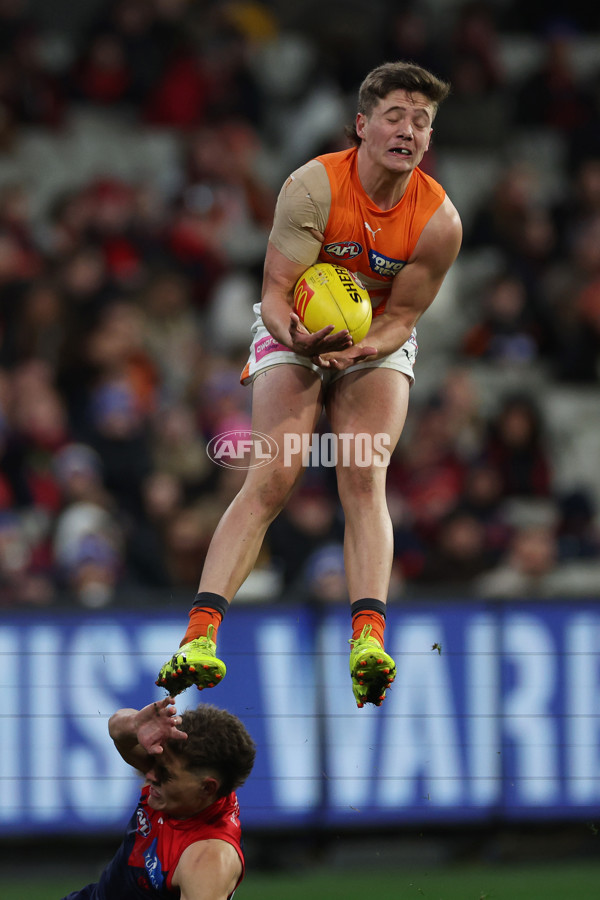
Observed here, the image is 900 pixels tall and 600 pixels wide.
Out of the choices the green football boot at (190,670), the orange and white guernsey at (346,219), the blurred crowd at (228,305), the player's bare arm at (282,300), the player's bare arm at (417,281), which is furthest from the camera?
the blurred crowd at (228,305)

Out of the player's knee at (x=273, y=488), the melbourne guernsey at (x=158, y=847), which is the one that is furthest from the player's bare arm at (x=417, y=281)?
the melbourne guernsey at (x=158, y=847)

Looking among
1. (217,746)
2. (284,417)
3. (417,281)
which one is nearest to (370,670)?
(217,746)

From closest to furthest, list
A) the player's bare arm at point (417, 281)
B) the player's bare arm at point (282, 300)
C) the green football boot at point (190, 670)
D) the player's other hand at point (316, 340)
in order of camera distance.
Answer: the green football boot at point (190, 670)
the player's other hand at point (316, 340)
the player's bare arm at point (282, 300)
the player's bare arm at point (417, 281)

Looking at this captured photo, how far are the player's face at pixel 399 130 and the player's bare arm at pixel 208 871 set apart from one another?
2.82 m

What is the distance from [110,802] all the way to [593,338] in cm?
611

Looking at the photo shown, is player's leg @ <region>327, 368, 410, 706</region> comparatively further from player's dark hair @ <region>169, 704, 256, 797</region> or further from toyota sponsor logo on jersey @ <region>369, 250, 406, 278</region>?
player's dark hair @ <region>169, 704, 256, 797</region>

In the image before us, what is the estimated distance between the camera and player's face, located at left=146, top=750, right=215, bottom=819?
5.91 meters

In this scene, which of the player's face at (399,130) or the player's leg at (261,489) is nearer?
the player's face at (399,130)

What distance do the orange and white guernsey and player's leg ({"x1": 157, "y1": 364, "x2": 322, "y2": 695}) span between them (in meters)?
0.52

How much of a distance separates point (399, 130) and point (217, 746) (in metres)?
2.57

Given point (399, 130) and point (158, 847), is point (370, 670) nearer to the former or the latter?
point (158, 847)

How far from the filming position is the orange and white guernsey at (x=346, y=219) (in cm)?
611

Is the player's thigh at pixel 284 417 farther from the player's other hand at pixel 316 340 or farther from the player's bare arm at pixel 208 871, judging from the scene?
the player's bare arm at pixel 208 871

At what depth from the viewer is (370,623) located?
20.0 ft
